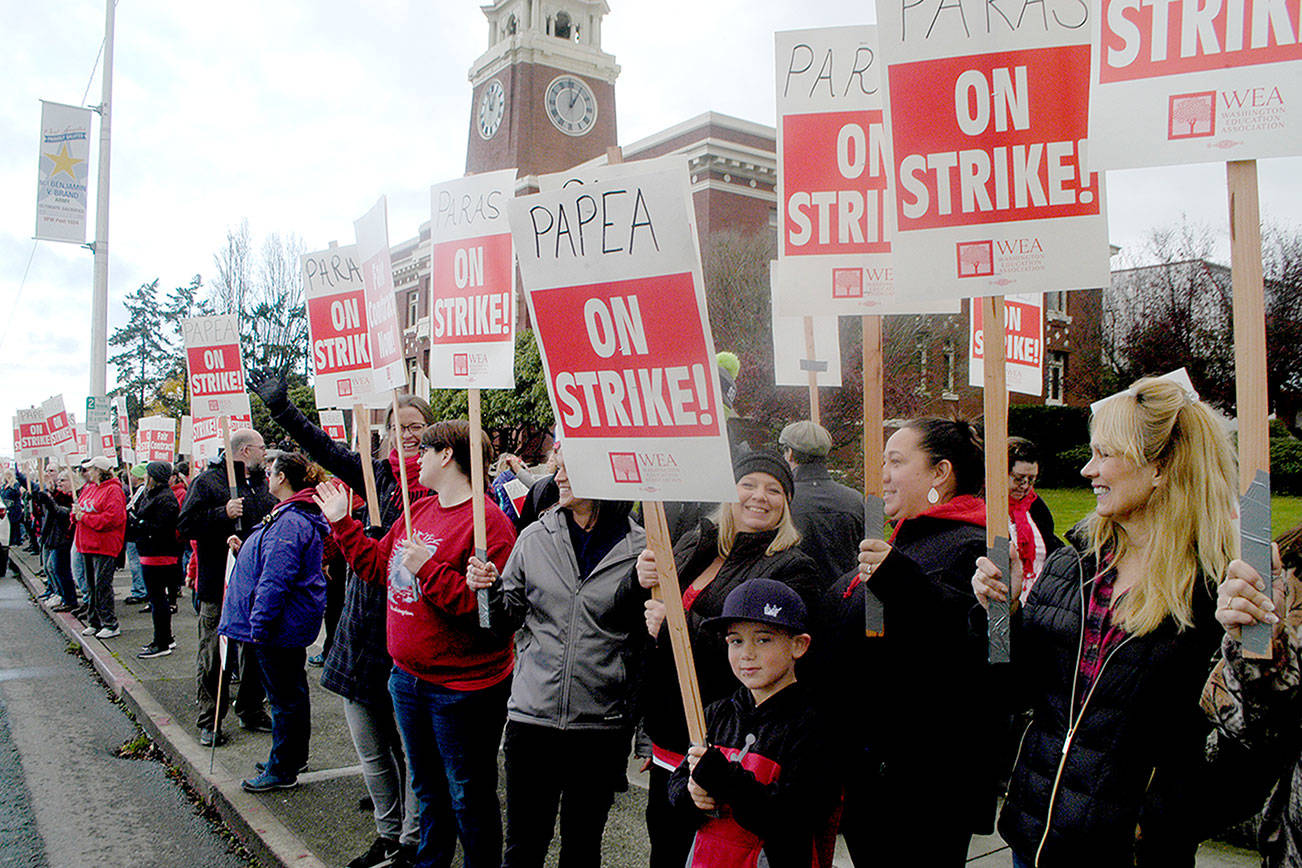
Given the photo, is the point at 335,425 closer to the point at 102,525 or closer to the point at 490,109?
the point at 102,525

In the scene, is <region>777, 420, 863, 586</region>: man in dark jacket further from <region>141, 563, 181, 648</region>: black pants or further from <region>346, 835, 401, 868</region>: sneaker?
<region>141, 563, 181, 648</region>: black pants

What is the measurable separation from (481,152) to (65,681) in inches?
1444

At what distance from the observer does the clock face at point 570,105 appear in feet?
131

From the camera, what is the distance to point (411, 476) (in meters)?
5.22

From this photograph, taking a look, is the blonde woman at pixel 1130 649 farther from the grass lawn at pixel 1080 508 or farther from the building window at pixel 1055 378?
the building window at pixel 1055 378

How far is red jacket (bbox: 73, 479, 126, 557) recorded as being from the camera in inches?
426

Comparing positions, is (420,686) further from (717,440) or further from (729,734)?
(717,440)

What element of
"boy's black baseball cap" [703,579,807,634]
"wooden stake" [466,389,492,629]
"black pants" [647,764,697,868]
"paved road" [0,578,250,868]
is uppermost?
"wooden stake" [466,389,492,629]

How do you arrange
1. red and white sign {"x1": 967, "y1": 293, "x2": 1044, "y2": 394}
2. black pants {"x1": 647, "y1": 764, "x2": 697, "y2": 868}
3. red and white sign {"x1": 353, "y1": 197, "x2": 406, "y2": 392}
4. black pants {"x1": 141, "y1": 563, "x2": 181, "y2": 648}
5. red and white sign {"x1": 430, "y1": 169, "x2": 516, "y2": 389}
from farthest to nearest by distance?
black pants {"x1": 141, "y1": 563, "x2": 181, "y2": 648}, red and white sign {"x1": 967, "y1": 293, "x2": 1044, "y2": 394}, red and white sign {"x1": 353, "y1": 197, "x2": 406, "y2": 392}, red and white sign {"x1": 430, "y1": 169, "x2": 516, "y2": 389}, black pants {"x1": 647, "y1": 764, "x2": 697, "y2": 868}

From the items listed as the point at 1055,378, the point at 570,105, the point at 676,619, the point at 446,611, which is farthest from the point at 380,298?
the point at 570,105

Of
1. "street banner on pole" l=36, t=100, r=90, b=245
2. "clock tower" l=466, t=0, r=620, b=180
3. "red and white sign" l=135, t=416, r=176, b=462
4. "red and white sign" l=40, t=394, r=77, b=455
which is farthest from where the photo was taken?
"clock tower" l=466, t=0, r=620, b=180

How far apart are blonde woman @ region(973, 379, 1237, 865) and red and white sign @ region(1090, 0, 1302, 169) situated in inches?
24.4

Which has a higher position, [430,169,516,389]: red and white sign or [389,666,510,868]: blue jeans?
[430,169,516,389]: red and white sign

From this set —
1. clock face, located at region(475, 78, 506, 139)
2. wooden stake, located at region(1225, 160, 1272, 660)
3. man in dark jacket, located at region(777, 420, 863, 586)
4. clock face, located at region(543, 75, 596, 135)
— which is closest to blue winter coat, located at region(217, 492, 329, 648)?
man in dark jacket, located at region(777, 420, 863, 586)
